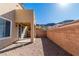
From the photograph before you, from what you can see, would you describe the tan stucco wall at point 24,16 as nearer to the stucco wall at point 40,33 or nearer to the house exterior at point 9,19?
the house exterior at point 9,19

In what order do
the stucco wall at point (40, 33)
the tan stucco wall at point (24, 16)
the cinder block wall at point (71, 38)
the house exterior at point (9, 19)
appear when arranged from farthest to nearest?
the stucco wall at point (40, 33)
the tan stucco wall at point (24, 16)
the house exterior at point (9, 19)
the cinder block wall at point (71, 38)

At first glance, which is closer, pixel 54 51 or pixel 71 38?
pixel 71 38

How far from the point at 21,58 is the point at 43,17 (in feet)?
27.7

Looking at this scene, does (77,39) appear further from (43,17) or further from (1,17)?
(43,17)

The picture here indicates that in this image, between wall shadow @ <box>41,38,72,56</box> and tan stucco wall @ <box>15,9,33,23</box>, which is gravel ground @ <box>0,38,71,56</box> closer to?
wall shadow @ <box>41,38,72,56</box>

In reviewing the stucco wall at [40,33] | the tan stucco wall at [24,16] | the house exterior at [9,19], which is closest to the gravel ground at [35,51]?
the house exterior at [9,19]

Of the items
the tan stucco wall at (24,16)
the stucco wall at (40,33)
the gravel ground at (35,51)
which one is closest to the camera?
the gravel ground at (35,51)

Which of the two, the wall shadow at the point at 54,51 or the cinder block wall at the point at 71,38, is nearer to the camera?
the cinder block wall at the point at 71,38

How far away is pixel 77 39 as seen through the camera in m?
6.24

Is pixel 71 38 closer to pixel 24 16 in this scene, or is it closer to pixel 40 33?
pixel 24 16

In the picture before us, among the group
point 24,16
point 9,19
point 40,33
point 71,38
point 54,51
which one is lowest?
point 54,51

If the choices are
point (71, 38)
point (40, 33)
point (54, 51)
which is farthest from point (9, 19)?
point (40, 33)

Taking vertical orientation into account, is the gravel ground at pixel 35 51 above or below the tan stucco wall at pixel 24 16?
below

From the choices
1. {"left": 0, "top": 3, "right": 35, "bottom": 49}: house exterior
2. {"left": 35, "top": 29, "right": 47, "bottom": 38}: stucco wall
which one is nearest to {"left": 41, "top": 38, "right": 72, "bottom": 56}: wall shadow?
{"left": 0, "top": 3, "right": 35, "bottom": 49}: house exterior
